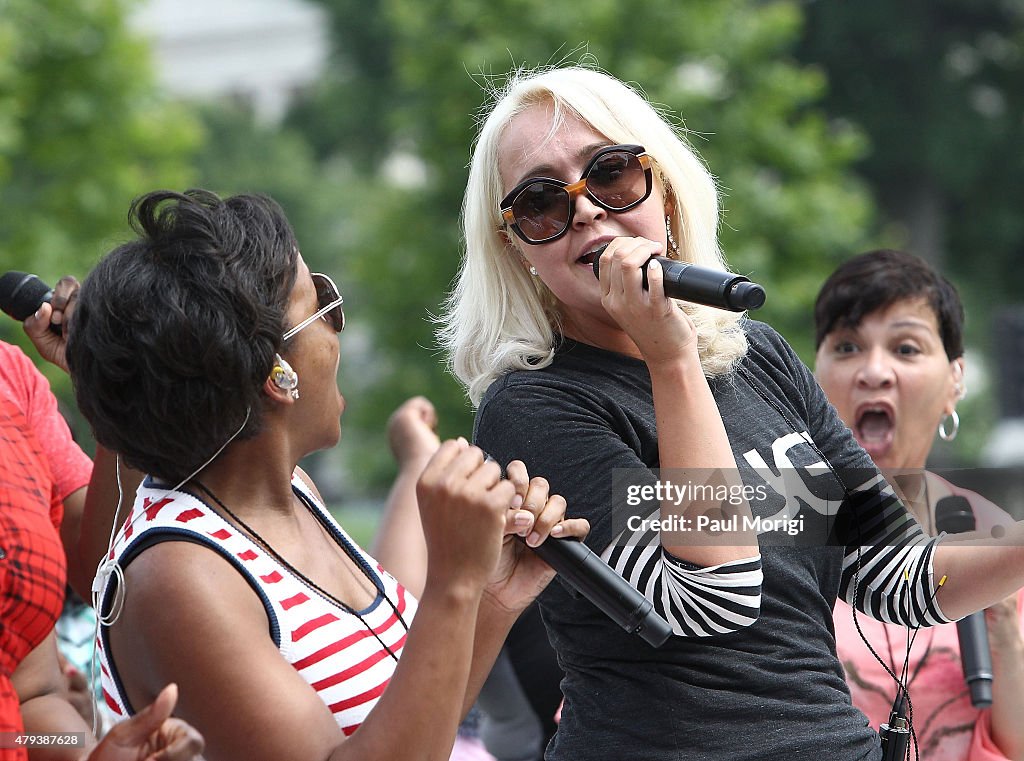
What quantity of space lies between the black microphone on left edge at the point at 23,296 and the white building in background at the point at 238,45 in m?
43.8

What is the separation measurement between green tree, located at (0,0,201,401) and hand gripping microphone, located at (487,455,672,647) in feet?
40.0

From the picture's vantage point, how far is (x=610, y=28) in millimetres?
14617

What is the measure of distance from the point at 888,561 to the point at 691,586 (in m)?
0.63

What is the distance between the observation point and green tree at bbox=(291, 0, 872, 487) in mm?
14359

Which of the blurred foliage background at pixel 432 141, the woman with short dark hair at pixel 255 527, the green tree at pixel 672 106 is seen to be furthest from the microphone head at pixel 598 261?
the green tree at pixel 672 106

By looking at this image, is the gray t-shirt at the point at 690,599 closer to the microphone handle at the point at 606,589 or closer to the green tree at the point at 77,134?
the microphone handle at the point at 606,589

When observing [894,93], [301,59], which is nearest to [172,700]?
[894,93]

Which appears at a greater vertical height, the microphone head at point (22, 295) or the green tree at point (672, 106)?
the green tree at point (672, 106)

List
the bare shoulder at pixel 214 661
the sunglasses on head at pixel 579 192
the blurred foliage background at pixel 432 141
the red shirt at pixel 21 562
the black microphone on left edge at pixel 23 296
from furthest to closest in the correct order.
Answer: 1. the blurred foliage background at pixel 432 141
2. the black microphone on left edge at pixel 23 296
3. the sunglasses on head at pixel 579 192
4. the red shirt at pixel 21 562
5. the bare shoulder at pixel 214 661

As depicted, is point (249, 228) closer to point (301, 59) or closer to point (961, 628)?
point (961, 628)

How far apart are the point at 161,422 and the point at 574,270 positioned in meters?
0.79

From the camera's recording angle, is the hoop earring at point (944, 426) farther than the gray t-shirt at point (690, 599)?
Yes

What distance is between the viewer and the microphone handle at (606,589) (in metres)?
1.90

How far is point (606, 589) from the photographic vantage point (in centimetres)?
192
